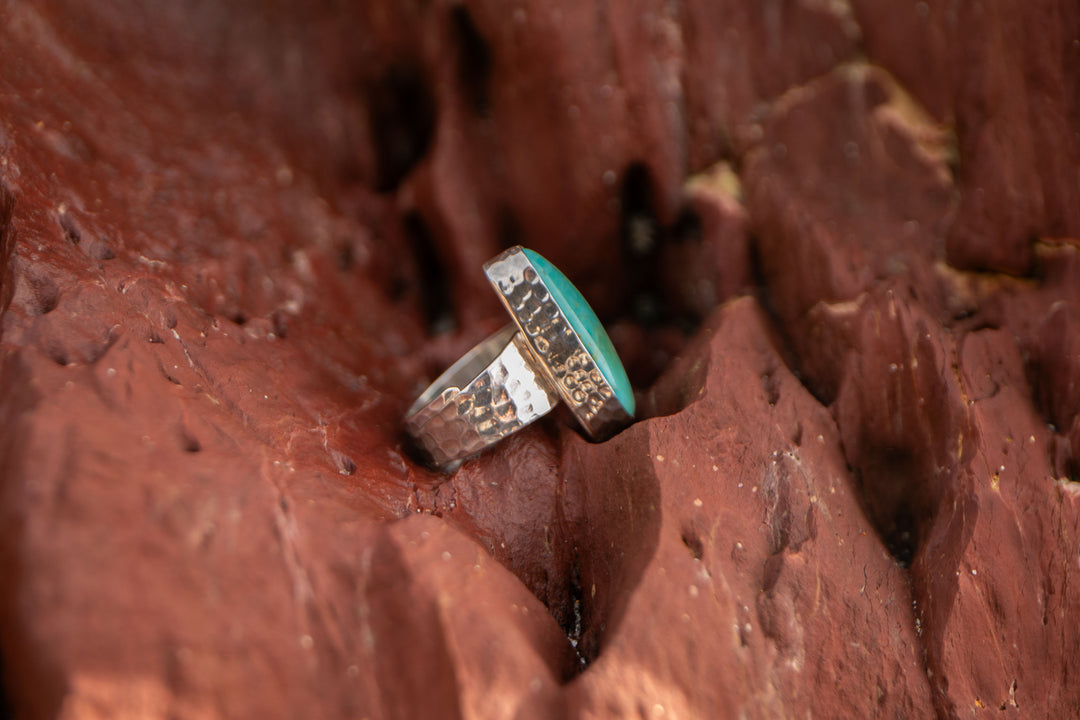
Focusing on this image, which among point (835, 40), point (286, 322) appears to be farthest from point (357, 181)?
point (835, 40)

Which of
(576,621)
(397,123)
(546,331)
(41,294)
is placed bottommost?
(576,621)

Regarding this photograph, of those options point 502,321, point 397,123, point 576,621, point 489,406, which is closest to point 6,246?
point 489,406

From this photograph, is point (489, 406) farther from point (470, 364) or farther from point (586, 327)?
point (470, 364)

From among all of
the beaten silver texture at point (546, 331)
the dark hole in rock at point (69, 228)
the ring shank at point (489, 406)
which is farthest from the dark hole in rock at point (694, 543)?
the dark hole in rock at point (69, 228)

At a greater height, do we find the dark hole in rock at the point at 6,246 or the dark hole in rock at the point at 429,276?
the dark hole in rock at the point at 6,246

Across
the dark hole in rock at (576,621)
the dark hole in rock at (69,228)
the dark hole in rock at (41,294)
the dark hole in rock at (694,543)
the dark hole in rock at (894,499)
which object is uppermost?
the dark hole in rock at (69,228)

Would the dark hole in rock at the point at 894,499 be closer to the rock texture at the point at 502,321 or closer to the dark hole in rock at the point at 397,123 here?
the rock texture at the point at 502,321
